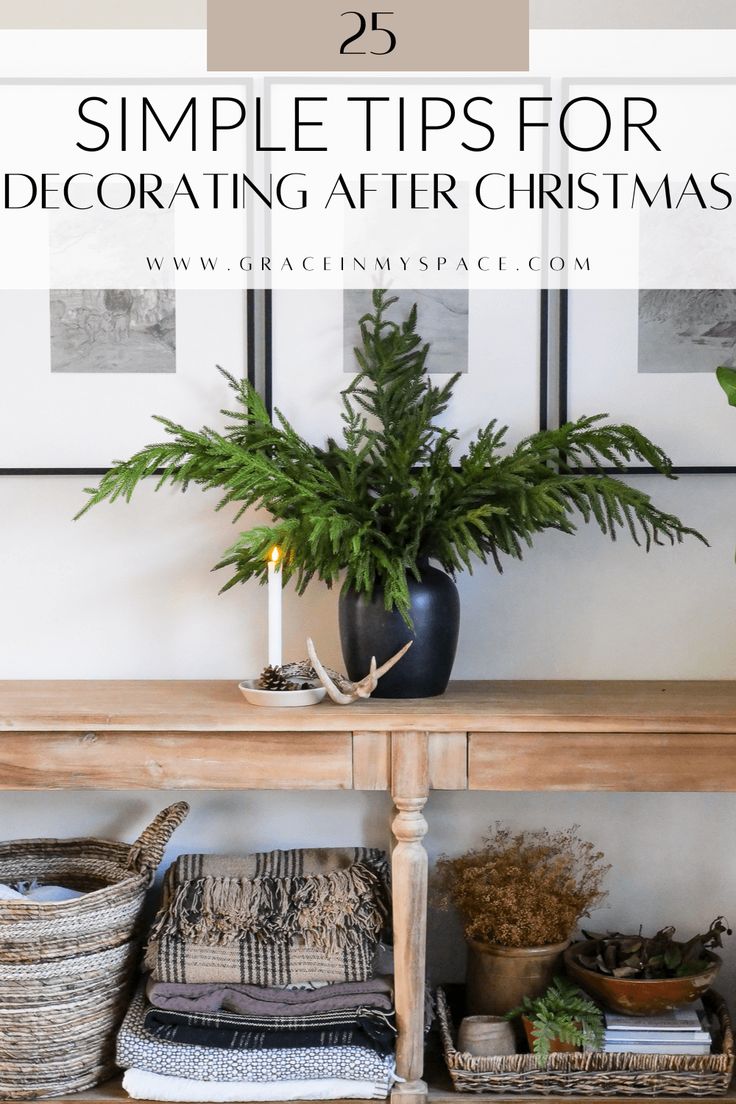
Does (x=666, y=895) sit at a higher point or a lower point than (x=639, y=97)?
lower

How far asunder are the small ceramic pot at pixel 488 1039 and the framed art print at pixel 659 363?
1.03 metres

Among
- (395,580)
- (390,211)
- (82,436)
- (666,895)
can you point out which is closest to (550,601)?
(395,580)

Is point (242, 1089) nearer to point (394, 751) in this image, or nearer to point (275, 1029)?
point (275, 1029)

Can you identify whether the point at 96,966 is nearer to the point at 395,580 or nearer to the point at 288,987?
the point at 288,987

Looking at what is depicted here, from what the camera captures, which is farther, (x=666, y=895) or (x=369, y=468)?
(x=666, y=895)

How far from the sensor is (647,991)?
1.71 metres

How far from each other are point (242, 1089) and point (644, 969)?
69 centimetres

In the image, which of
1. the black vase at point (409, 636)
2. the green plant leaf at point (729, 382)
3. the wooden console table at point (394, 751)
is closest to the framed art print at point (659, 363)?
the green plant leaf at point (729, 382)

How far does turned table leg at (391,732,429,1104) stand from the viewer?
1611mm

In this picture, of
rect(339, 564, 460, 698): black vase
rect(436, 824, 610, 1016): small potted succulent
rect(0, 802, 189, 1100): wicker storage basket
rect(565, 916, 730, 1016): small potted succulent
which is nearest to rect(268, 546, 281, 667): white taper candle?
rect(339, 564, 460, 698): black vase

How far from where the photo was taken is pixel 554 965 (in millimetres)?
1795

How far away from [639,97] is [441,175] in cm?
39

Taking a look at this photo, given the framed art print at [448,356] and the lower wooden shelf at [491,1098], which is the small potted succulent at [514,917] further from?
the framed art print at [448,356]

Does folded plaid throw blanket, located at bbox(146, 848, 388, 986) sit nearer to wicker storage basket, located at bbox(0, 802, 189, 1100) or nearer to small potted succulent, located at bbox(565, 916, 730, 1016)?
wicker storage basket, located at bbox(0, 802, 189, 1100)
